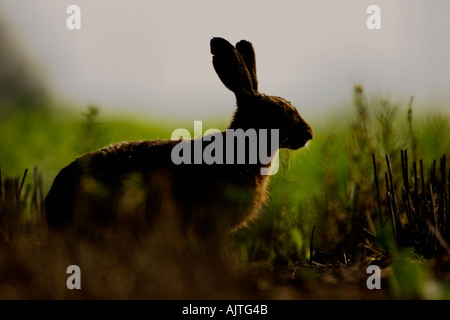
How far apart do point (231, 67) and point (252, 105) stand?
0.39 meters

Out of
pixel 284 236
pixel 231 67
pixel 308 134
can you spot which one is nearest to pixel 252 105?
pixel 231 67

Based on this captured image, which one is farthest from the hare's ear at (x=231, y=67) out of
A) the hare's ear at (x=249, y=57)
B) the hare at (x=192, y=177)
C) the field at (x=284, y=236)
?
the field at (x=284, y=236)

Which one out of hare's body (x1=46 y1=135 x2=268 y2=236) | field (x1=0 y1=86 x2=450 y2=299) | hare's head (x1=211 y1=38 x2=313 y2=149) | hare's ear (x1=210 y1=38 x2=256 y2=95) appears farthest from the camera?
hare's head (x1=211 y1=38 x2=313 y2=149)

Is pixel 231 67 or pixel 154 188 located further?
pixel 231 67

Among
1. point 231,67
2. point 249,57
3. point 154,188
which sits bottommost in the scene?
point 154,188

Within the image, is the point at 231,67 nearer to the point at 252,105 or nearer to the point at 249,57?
the point at 252,105

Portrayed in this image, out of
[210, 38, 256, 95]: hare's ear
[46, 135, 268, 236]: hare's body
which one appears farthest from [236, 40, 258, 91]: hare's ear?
[46, 135, 268, 236]: hare's body

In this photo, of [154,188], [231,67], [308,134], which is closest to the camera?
[154,188]

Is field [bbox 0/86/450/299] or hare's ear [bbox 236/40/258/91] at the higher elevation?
hare's ear [bbox 236/40/258/91]

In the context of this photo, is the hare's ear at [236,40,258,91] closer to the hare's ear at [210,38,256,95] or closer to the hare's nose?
the hare's ear at [210,38,256,95]

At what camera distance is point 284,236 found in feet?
16.0

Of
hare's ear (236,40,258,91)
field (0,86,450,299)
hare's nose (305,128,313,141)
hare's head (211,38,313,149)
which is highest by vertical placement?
hare's ear (236,40,258,91)

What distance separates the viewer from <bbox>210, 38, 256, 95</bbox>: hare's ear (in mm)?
4680
